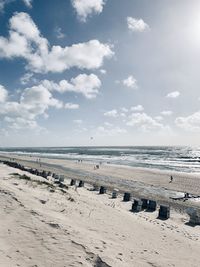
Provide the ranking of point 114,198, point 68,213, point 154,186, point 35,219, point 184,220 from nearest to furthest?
point 35,219, point 68,213, point 184,220, point 114,198, point 154,186

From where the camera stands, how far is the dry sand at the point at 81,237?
34.3 feet

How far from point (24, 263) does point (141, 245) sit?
5.59 meters

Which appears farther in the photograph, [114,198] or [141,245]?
[114,198]

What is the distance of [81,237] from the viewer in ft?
40.2

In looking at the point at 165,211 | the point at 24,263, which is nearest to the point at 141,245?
the point at 24,263

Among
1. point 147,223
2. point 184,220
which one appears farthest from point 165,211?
point 147,223

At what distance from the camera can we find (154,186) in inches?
1602

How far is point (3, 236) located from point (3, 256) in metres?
1.89

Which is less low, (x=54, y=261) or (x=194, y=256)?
(x=54, y=261)

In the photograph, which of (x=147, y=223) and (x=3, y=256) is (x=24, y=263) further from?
(x=147, y=223)

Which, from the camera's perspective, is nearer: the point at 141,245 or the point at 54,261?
the point at 54,261

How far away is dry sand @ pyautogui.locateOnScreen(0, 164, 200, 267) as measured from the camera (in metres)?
10.5

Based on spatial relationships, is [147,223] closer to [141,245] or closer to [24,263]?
[141,245]

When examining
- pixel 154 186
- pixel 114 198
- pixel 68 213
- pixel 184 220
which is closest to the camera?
pixel 68 213
